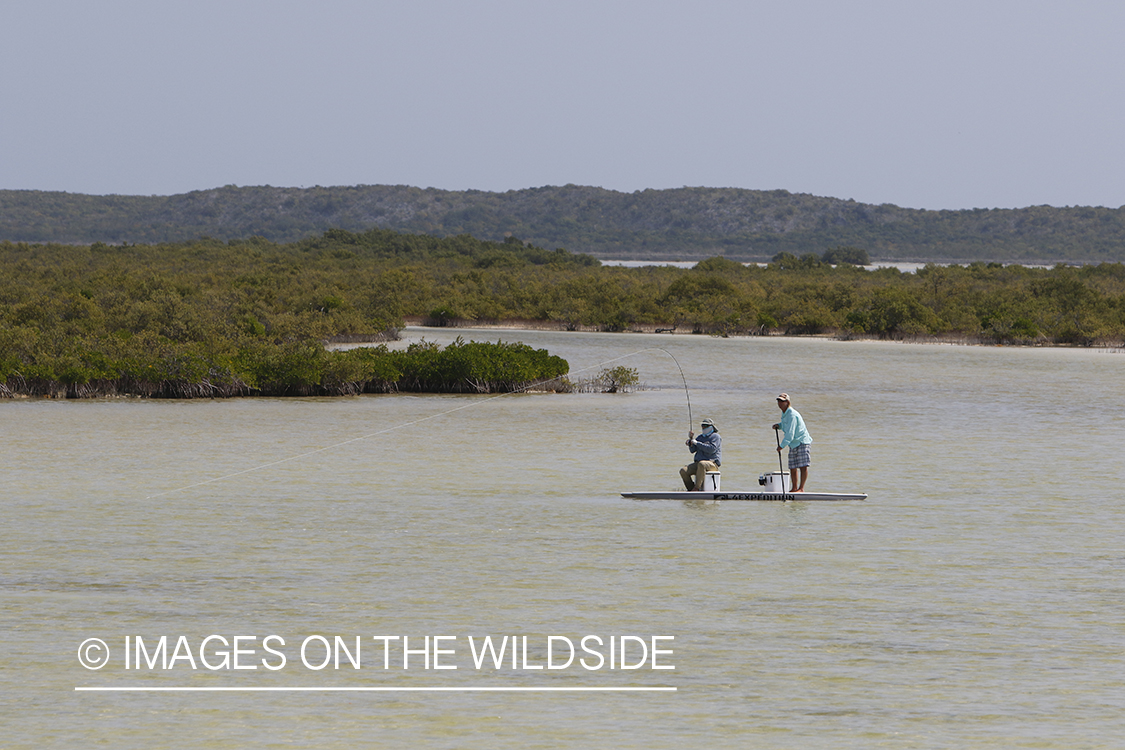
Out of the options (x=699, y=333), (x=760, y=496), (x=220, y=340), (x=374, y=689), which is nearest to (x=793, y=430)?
(x=760, y=496)

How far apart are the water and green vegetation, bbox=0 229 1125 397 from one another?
5.86m

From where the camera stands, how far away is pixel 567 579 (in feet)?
40.5

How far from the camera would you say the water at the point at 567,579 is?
817 centimetres

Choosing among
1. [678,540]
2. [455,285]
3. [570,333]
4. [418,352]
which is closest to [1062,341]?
[570,333]

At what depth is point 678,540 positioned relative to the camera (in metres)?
14.3

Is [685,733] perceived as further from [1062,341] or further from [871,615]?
[1062,341]

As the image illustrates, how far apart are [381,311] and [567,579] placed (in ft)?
158

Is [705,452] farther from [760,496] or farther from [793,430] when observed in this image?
[793,430]

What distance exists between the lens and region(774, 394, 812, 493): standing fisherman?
1664 centimetres

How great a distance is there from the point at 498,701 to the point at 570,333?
5655 cm

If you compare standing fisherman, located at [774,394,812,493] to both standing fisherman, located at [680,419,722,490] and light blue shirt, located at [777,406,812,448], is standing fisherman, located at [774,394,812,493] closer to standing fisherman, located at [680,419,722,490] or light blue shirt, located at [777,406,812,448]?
light blue shirt, located at [777,406,812,448]

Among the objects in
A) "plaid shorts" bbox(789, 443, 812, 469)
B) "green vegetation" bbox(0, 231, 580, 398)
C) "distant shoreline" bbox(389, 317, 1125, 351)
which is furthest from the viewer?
"distant shoreline" bbox(389, 317, 1125, 351)

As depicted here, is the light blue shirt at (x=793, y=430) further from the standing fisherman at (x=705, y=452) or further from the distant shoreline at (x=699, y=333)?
the distant shoreline at (x=699, y=333)

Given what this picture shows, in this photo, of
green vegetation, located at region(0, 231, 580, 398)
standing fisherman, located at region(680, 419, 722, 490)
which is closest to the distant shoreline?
green vegetation, located at region(0, 231, 580, 398)
